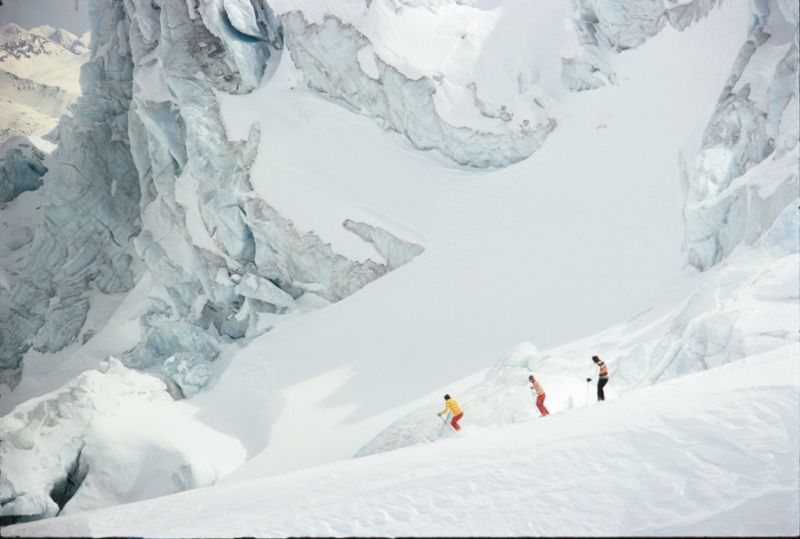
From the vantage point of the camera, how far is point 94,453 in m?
21.8

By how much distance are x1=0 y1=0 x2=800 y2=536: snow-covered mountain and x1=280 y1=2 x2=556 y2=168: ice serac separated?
4.8 inches

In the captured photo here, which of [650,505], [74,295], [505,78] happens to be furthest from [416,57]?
[650,505]

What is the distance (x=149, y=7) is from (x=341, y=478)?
3173 cm

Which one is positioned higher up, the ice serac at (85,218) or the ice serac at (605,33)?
the ice serac at (605,33)

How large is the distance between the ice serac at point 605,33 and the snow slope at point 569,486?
21.7 meters

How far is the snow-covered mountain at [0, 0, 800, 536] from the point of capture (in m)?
12.7

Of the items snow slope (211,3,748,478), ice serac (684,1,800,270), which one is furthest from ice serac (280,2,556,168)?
ice serac (684,1,800,270)

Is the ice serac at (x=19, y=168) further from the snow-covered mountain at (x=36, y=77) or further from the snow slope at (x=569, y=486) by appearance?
the snow slope at (x=569, y=486)

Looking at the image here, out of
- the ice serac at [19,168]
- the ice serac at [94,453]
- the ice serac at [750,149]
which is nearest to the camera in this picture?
the ice serac at [750,149]

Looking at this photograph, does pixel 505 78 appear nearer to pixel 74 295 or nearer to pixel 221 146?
pixel 221 146

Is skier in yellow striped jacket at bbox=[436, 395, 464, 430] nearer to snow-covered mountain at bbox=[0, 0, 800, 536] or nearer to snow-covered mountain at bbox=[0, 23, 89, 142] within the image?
snow-covered mountain at bbox=[0, 0, 800, 536]

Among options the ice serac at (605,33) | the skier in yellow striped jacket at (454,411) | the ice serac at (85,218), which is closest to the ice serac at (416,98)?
the ice serac at (605,33)

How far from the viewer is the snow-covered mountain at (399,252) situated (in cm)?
1271

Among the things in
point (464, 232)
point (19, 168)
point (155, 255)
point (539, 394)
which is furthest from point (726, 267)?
point (19, 168)
